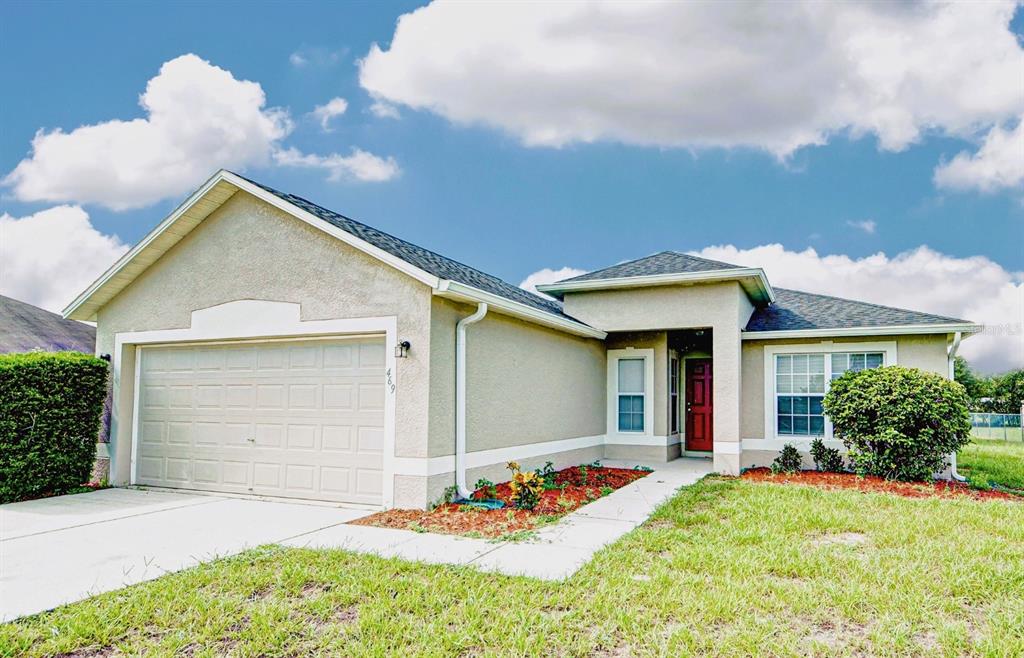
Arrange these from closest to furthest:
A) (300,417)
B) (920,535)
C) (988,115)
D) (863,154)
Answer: (920,535), (300,417), (988,115), (863,154)

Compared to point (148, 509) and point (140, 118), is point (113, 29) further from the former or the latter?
point (148, 509)

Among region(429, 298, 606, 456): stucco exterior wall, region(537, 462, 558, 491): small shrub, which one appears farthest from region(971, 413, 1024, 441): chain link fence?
region(537, 462, 558, 491): small shrub

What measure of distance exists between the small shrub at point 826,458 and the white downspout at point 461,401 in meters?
6.88

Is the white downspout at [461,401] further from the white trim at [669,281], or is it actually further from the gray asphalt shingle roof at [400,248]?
the white trim at [669,281]

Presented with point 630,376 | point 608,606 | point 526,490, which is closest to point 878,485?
point 630,376

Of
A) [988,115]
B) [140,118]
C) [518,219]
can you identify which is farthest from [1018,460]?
[140,118]

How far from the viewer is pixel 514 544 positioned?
6.16 meters

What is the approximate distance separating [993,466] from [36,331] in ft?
75.4

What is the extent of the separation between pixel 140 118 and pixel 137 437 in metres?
6.63

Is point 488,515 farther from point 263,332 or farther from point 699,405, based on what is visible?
point 699,405

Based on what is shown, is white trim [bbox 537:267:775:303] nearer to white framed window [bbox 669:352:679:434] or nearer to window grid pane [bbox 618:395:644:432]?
white framed window [bbox 669:352:679:434]

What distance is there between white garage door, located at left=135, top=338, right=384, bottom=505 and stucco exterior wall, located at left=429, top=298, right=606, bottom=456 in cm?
89

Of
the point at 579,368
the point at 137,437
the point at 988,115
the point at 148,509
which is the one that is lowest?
the point at 148,509

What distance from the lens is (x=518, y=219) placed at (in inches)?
690
